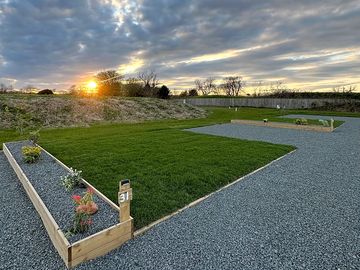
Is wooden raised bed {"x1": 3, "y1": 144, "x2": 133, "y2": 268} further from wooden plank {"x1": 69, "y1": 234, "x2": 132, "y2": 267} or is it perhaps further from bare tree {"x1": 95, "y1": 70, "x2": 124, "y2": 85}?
bare tree {"x1": 95, "y1": 70, "x2": 124, "y2": 85}

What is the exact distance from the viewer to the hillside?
12.7 metres

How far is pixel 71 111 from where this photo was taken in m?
15.0

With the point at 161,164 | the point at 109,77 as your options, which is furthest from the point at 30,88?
the point at 161,164

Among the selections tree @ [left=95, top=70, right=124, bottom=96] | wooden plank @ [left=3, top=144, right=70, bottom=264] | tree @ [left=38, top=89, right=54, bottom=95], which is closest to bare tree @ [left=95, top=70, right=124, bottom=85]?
tree @ [left=95, top=70, right=124, bottom=96]

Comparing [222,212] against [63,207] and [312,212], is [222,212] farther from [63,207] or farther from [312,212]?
[63,207]

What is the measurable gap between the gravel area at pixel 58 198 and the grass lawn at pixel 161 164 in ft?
1.22

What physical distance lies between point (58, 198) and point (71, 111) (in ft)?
42.8

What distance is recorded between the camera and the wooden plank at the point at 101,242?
2266 mm

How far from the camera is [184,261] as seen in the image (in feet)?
7.65

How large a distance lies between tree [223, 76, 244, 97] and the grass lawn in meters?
49.3

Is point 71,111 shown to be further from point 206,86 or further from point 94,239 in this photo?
point 206,86

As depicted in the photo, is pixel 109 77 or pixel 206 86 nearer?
pixel 109 77

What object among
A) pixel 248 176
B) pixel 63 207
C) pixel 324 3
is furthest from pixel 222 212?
pixel 324 3

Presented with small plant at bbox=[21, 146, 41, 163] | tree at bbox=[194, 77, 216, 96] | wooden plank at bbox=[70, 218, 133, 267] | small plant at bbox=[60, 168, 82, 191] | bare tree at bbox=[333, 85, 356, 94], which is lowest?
wooden plank at bbox=[70, 218, 133, 267]
